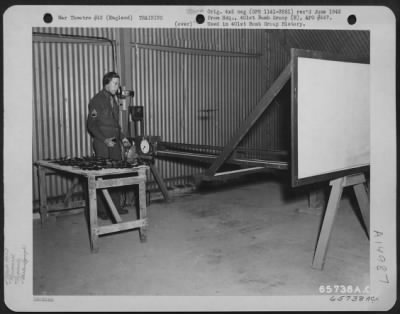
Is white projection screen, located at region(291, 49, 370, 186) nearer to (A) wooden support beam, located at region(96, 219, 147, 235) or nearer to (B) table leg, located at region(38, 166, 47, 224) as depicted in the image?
(A) wooden support beam, located at region(96, 219, 147, 235)

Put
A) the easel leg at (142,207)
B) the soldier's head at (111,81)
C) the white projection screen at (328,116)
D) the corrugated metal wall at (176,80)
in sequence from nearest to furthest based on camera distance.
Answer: the white projection screen at (328,116) < the easel leg at (142,207) < the soldier's head at (111,81) < the corrugated metal wall at (176,80)

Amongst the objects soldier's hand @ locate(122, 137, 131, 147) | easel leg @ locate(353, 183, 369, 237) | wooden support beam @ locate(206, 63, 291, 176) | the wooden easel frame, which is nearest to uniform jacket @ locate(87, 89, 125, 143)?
soldier's hand @ locate(122, 137, 131, 147)

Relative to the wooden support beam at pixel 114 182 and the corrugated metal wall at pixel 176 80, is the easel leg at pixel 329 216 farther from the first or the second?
the corrugated metal wall at pixel 176 80

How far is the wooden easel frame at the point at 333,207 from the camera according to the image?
3275 millimetres

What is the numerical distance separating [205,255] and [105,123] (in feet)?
6.69

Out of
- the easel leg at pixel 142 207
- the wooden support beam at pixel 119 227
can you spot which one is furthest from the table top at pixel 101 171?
the wooden support beam at pixel 119 227

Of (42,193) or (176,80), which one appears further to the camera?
(176,80)

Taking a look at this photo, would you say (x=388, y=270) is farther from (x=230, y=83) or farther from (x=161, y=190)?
(x=230, y=83)

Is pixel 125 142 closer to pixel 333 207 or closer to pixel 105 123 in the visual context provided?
pixel 105 123

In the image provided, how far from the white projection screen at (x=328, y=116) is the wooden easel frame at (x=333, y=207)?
10 centimetres

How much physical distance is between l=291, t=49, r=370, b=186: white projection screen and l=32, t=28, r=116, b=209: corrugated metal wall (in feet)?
11.7

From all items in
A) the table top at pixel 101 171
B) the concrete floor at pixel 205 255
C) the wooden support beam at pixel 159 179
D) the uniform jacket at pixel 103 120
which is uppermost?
the uniform jacket at pixel 103 120

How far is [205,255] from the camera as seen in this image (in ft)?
12.6

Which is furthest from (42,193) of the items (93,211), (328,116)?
(328,116)
